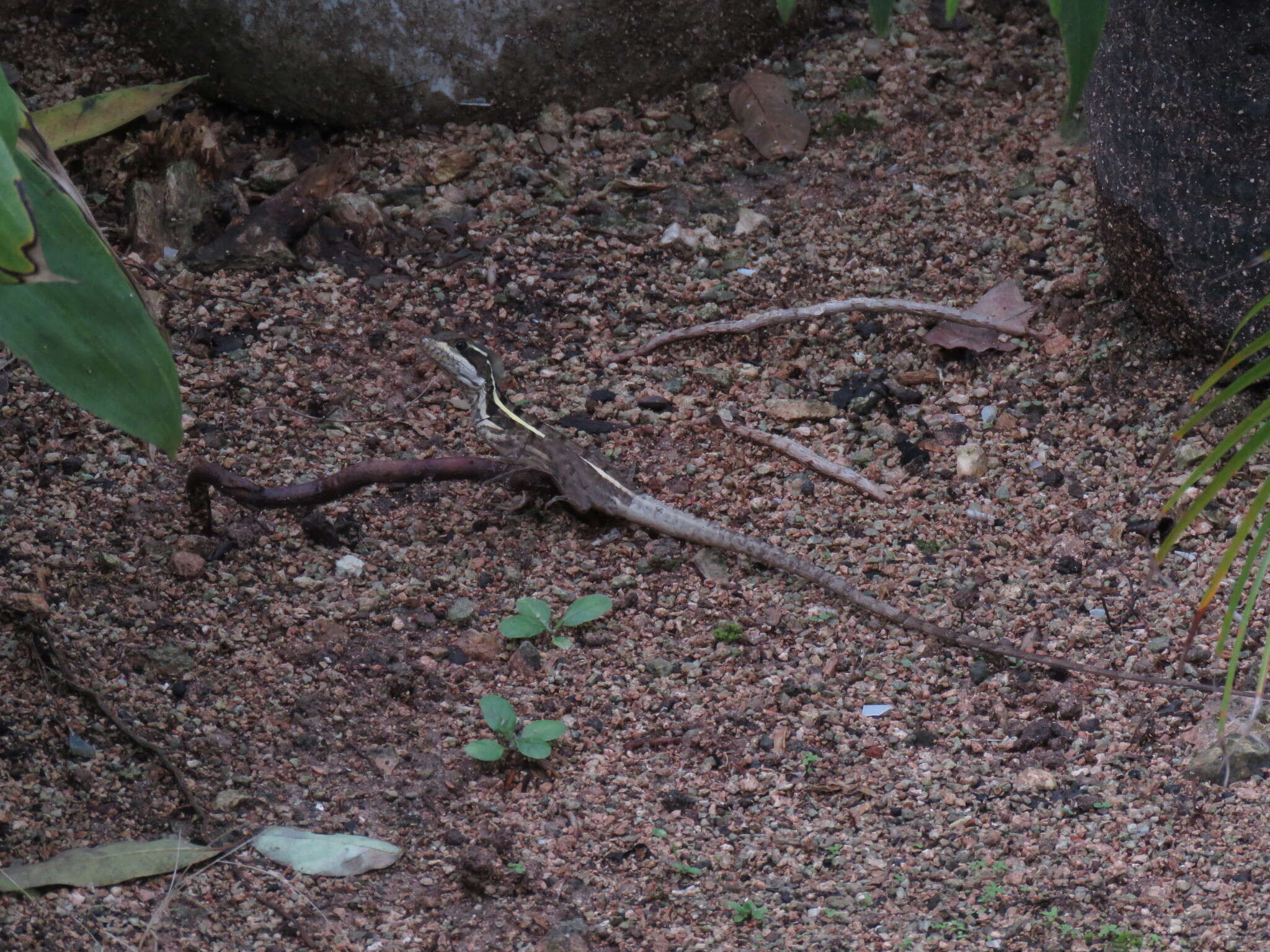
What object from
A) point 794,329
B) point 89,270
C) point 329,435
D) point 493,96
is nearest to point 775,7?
point 493,96

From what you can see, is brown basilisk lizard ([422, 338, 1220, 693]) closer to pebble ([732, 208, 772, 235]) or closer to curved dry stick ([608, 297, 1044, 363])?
curved dry stick ([608, 297, 1044, 363])

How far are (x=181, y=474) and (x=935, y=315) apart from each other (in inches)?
85.6

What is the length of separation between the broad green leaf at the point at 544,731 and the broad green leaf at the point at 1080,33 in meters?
1.51

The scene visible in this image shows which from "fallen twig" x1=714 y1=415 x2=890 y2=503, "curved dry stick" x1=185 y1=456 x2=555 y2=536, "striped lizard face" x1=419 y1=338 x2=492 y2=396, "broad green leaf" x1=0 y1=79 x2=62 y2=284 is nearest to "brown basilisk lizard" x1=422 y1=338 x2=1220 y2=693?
"striped lizard face" x1=419 y1=338 x2=492 y2=396

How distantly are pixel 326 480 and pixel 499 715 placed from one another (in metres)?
0.78

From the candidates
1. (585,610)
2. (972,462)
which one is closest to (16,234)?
(585,610)

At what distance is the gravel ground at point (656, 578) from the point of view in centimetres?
226

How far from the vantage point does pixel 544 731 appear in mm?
2564

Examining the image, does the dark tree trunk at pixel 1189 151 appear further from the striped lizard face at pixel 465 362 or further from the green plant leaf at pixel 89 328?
the green plant leaf at pixel 89 328

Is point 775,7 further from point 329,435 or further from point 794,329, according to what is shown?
point 329,435

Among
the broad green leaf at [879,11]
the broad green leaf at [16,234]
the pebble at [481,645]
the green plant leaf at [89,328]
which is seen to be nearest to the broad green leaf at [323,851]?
the pebble at [481,645]

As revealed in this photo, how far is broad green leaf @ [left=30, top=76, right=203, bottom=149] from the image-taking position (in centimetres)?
323

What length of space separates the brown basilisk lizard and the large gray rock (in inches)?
48.5

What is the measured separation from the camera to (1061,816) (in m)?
2.39
